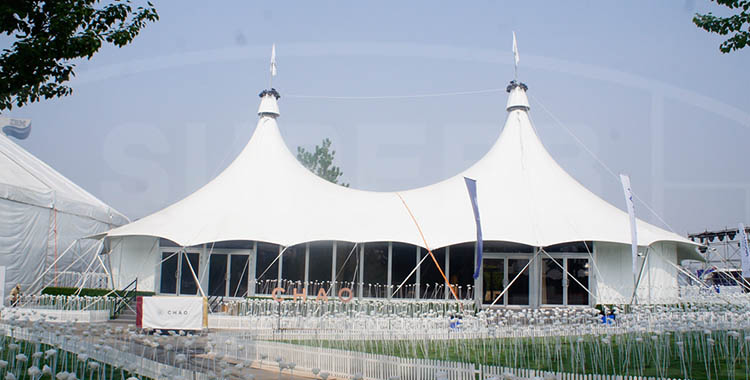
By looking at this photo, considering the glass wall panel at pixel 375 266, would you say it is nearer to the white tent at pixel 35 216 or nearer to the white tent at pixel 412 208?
the white tent at pixel 412 208

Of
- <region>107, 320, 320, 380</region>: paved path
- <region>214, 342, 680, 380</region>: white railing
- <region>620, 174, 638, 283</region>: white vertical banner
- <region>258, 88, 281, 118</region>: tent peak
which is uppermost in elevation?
<region>258, 88, 281, 118</region>: tent peak

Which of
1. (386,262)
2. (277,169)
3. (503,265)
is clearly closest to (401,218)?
(386,262)

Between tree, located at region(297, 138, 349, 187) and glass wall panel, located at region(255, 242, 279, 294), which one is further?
tree, located at region(297, 138, 349, 187)

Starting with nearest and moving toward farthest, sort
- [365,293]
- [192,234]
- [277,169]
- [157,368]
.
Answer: [157,368] → [192,234] → [365,293] → [277,169]

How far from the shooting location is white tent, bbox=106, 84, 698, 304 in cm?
1638

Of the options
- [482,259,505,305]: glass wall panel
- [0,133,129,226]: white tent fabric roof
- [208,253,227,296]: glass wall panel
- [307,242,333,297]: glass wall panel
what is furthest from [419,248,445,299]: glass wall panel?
[0,133,129,226]: white tent fabric roof

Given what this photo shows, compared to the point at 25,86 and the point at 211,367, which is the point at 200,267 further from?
the point at 25,86

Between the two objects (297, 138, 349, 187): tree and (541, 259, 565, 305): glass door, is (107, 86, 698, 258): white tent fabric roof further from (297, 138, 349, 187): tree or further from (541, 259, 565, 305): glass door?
(297, 138, 349, 187): tree

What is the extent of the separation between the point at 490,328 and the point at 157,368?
20.9 ft

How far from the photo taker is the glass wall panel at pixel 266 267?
17953mm

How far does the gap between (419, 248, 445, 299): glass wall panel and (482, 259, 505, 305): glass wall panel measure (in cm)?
121

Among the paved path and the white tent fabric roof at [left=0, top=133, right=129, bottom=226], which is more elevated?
the white tent fabric roof at [left=0, top=133, right=129, bottom=226]

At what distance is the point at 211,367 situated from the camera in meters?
9.31

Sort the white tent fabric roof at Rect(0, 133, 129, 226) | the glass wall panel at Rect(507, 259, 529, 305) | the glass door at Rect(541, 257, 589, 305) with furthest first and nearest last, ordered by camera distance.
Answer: the white tent fabric roof at Rect(0, 133, 129, 226), the glass wall panel at Rect(507, 259, 529, 305), the glass door at Rect(541, 257, 589, 305)
